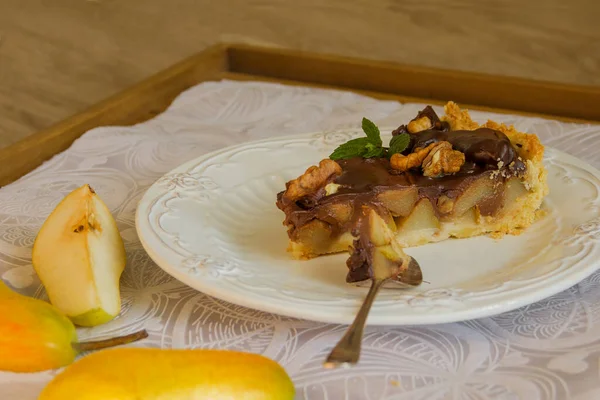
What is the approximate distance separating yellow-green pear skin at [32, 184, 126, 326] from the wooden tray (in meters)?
0.70

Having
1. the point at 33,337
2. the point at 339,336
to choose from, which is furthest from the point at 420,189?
the point at 33,337

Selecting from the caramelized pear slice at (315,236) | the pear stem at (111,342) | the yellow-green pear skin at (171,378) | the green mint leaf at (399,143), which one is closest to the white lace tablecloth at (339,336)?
the pear stem at (111,342)

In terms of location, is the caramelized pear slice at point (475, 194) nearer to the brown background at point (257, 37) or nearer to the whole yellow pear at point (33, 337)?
the whole yellow pear at point (33, 337)

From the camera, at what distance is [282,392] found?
3.83ft

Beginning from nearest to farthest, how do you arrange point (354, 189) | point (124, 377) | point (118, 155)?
point (124, 377), point (354, 189), point (118, 155)

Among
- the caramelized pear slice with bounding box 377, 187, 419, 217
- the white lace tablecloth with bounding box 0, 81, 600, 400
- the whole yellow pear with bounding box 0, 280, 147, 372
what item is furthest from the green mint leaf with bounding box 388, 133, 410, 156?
the whole yellow pear with bounding box 0, 280, 147, 372

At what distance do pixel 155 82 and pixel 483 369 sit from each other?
1702 mm

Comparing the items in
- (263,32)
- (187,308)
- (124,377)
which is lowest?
(263,32)

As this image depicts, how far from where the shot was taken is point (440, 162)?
172 cm

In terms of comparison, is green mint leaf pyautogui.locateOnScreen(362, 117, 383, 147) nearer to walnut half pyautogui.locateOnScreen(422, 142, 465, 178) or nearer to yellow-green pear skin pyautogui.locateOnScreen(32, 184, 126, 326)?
walnut half pyautogui.locateOnScreen(422, 142, 465, 178)

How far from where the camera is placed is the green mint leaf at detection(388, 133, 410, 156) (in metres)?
1.78

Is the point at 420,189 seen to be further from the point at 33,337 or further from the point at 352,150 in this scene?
the point at 33,337

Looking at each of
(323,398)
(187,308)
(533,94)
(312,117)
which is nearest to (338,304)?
(323,398)

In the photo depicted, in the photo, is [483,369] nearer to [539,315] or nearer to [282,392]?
[539,315]
